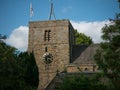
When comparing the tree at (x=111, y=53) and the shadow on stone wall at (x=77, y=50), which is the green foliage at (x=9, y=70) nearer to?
the tree at (x=111, y=53)

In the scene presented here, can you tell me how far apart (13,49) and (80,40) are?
2958 cm

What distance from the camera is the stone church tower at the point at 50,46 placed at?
40312 millimetres

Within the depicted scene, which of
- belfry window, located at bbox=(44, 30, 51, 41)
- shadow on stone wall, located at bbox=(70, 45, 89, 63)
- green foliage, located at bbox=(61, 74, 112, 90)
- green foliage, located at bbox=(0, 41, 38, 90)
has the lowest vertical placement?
green foliage, located at bbox=(61, 74, 112, 90)

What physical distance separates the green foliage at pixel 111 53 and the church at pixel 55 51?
61.8 ft

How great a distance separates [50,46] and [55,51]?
3.90 ft

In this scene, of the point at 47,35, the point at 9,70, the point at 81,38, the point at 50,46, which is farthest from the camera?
the point at 81,38

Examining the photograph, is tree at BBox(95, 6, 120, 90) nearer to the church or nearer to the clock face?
the church

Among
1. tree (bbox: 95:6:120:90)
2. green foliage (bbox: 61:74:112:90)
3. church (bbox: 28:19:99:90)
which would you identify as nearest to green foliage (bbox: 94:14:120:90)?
tree (bbox: 95:6:120:90)

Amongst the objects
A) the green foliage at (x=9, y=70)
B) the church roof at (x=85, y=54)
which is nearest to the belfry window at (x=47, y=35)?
the church roof at (x=85, y=54)

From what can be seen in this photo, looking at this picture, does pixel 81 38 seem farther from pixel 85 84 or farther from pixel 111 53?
pixel 111 53

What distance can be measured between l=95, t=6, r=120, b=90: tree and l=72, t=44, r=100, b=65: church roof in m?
19.3

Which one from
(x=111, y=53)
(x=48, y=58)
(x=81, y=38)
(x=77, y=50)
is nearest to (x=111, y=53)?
(x=111, y=53)

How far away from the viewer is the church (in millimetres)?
39875

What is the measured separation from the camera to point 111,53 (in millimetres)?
19312
